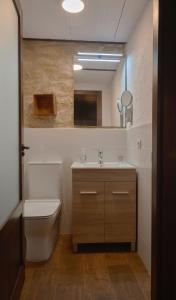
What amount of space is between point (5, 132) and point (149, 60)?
1.42m

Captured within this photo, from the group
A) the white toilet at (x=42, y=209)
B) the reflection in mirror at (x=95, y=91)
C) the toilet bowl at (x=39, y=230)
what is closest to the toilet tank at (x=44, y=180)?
the white toilet at (x=42, y=209)

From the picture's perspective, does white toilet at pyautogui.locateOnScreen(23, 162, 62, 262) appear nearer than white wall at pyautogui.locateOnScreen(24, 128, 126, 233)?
Yes

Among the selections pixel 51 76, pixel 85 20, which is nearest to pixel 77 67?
pixel 51 76

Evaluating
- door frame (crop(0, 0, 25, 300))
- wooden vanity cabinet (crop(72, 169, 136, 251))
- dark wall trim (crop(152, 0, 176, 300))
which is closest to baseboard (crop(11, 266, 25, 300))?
door frame (crop(0, 0, 25, 300))

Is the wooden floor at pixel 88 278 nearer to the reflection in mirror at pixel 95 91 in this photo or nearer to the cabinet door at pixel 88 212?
the cabinet door at pixel 88 212

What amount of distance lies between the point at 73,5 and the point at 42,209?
1.90 m

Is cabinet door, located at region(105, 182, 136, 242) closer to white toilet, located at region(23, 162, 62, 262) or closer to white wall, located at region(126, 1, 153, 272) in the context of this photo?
white wall, located at region(126, 1, 153, 272)

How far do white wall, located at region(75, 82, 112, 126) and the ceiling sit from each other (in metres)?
0.54

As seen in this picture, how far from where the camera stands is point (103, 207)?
2.53 meters

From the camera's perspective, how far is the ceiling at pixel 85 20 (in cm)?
231

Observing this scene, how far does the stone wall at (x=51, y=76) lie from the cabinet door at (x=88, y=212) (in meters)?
0.92

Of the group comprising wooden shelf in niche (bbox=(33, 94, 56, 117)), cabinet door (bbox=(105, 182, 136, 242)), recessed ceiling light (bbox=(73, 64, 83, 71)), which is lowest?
cabinet door (bbox=(105, 182, 136, 242))

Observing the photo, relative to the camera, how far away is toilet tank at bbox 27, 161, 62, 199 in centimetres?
279

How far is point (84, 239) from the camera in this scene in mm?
2529
